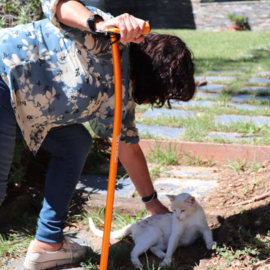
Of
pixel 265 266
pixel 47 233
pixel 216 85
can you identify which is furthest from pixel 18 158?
pixel 216 85

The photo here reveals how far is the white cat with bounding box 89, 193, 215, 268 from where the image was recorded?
7.91ft

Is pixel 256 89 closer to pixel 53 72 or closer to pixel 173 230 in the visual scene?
pixel 173 230

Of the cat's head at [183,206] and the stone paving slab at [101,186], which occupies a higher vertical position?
the cat's head at [183,206]

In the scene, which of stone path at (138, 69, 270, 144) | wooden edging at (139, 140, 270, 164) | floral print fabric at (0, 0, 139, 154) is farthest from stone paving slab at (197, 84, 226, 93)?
floral print fabric at (0, 0, 139, 154)

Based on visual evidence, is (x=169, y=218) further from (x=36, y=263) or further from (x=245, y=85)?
(x=245, y=85)

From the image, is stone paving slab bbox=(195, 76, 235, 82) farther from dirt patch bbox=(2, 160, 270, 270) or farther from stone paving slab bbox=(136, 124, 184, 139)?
dirt patch bbox=(2, 160, 270, 270)

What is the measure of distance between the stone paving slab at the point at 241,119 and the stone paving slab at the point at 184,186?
1.17m

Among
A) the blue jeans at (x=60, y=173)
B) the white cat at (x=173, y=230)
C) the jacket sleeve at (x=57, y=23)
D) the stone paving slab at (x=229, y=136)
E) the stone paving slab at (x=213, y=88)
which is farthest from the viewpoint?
the stone paving slab at (x=213, y=88)

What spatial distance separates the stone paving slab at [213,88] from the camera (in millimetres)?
5471

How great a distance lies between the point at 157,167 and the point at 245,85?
102 inches

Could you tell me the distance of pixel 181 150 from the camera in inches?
146

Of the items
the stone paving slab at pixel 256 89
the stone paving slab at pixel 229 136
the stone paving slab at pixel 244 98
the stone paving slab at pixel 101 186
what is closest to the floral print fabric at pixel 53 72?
the stone paving slab at pixel 101 186

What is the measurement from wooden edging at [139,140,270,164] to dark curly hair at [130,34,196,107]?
5.15 feet

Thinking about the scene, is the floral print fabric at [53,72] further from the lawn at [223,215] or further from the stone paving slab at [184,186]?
the stone paving slab at [184,186]
